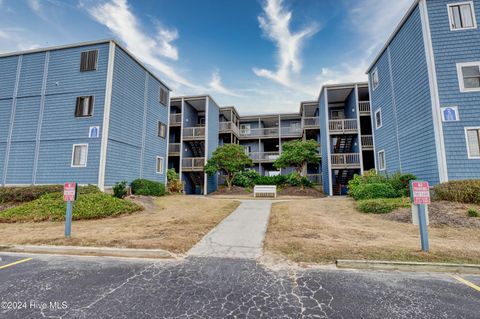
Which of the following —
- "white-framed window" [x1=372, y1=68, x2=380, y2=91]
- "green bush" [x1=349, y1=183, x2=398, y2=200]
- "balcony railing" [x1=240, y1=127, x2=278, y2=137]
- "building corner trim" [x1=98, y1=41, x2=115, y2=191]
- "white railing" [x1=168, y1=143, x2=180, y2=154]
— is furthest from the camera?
"balcony railing" [x1=240, y1=127, x2=278, y2=137]

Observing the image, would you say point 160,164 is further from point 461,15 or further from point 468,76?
point 461,15

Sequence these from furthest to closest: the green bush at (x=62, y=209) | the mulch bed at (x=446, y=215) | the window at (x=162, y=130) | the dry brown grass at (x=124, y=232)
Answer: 1. the window at (x=162, y=130)
2. the green bush at (x=62, y=209)
3. the mulch bed at (x=446, y=215)
4. the dry brown grass at (x=124, y=232)

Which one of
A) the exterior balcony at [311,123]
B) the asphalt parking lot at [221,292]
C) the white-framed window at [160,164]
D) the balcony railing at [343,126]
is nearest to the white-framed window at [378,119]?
the balcony railing at [343,126]

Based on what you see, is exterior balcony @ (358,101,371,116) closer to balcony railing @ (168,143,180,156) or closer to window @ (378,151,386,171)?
window @ (378,151,386,171)

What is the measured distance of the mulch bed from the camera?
718 centimetres

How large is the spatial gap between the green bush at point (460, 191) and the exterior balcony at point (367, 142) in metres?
9.84

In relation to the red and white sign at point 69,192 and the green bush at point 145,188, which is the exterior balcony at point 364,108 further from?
the red and white sign at point 69,192

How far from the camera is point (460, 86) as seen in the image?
33.4 feet

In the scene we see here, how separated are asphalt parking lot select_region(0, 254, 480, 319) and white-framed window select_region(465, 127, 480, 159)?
9.18 metres

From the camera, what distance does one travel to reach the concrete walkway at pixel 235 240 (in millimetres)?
4996

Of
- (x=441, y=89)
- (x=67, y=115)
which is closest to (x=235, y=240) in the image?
(x=441, y=89)

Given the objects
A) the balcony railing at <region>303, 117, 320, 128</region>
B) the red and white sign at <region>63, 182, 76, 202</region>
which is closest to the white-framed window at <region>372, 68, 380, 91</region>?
the balcony railing at <region>303, 117, 320, 128</region>

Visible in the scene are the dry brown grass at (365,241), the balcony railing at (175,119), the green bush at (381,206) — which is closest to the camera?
the dry brown grass at (365,241)

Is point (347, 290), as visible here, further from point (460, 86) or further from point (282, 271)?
point (460, 86)
